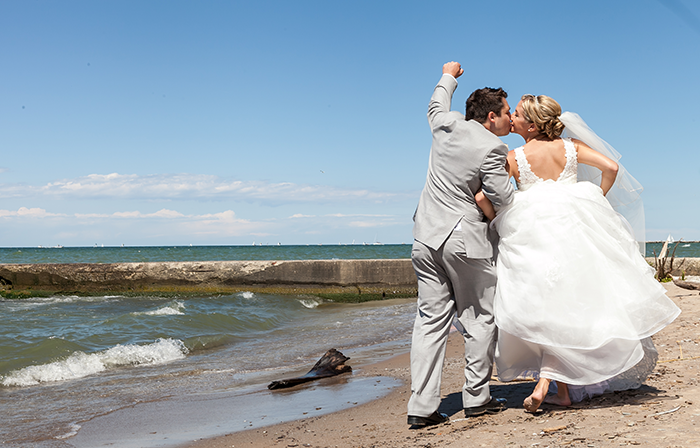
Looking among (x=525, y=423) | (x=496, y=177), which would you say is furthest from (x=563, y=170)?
(x=525, y=423)

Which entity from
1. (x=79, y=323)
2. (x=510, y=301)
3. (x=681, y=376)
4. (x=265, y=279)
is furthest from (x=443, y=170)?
(x=265, y=279)

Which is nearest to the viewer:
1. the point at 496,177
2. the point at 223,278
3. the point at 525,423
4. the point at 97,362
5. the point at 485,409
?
the point at 525,423

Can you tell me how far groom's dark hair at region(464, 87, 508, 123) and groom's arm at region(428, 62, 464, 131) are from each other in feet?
0.48

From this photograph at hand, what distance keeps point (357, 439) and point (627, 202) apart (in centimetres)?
200

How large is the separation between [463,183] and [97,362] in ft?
16.4

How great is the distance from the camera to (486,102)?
2.83 metres

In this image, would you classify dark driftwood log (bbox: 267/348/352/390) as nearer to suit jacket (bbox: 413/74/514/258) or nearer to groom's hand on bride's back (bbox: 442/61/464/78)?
suit jacket (bbox: 413/74/514/258)

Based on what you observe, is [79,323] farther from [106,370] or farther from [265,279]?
[265,279]

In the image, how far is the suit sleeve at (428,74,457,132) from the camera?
2.86m

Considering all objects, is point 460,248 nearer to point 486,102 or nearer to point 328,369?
point 486,102

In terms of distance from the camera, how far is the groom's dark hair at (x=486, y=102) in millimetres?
2824

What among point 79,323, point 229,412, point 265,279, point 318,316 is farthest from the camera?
point 265,279

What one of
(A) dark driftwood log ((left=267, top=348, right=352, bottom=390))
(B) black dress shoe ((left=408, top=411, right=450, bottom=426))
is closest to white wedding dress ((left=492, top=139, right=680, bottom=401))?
(B) black dress shoe ((left=408, top=411, right=450, bottom=426))

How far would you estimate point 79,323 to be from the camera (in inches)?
339
